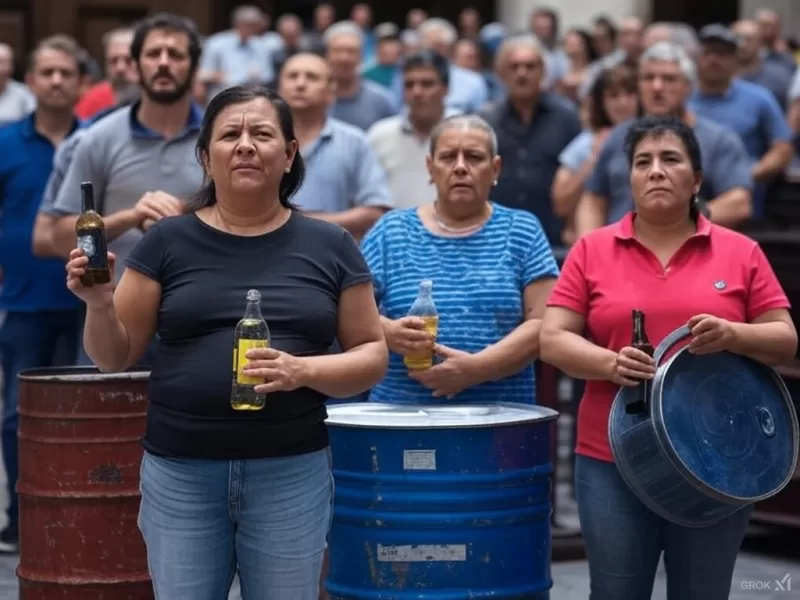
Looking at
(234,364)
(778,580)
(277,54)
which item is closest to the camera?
(234,364)

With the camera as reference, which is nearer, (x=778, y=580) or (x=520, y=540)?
(x=520, y=540)

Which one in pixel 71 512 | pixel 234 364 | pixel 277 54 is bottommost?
pixel 71 512

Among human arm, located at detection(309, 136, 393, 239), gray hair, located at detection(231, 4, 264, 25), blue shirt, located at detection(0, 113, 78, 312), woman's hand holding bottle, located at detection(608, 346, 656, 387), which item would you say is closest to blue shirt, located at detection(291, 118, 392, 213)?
human arm, located at detection(309, 136, 393, 239)

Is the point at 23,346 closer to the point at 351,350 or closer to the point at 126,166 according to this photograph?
the point at 126,166

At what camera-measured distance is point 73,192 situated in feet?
21.7

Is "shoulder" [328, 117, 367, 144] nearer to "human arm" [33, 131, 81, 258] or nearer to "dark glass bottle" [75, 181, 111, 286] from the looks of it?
"human arm" [33, 131, 81, 258]

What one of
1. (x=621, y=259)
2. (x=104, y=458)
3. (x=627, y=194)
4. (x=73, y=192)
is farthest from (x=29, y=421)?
(x=627, y=194)

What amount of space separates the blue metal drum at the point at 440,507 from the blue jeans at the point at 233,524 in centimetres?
71

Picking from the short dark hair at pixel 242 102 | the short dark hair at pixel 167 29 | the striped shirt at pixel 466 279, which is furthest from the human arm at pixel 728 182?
the short dark hair at pixel 242 102

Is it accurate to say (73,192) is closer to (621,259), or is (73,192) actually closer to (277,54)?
(621,259)

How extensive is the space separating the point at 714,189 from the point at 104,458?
10.5 feet

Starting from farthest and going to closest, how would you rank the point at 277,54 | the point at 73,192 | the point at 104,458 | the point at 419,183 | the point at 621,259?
the point at 277,54
the point at 419,183
the point at 73,192
the point at 104,458
the point at 621,259

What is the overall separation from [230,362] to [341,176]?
3.23 meters

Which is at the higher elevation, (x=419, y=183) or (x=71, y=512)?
(x=419, y=183)
